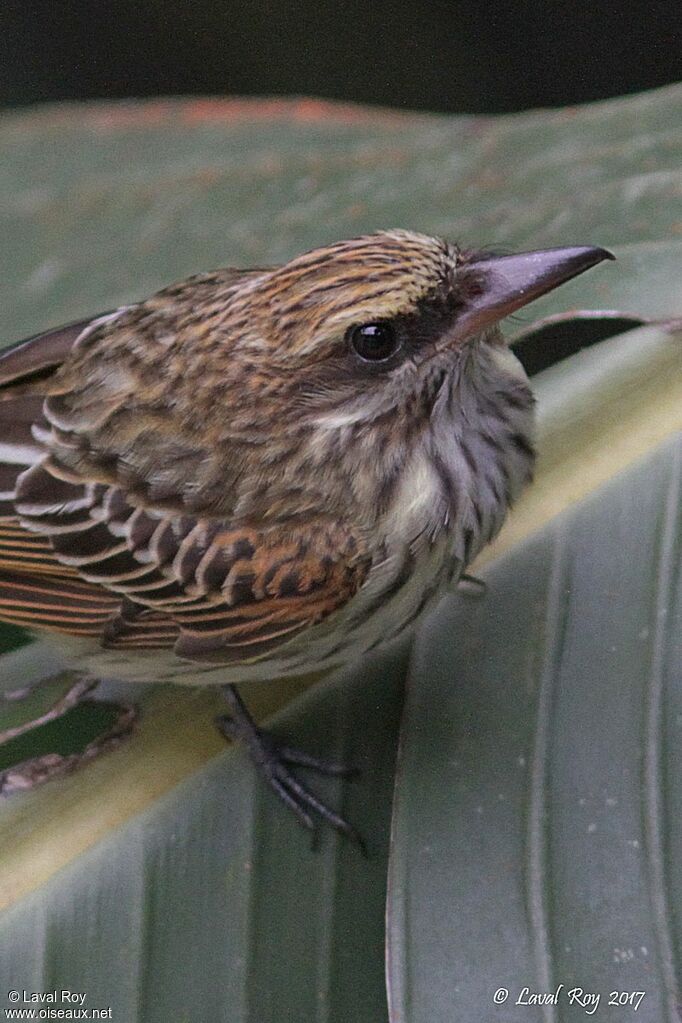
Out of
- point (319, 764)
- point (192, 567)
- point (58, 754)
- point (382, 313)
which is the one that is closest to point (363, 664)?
point (319, 764)

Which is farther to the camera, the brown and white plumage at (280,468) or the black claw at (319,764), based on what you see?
the black claw at (319,764)

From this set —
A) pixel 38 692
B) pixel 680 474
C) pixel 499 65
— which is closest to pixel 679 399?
pixel 680 474

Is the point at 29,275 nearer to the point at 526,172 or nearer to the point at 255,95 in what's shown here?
the point at 526,172

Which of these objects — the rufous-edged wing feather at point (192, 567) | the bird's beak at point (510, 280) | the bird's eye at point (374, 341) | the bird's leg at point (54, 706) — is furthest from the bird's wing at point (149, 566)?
the bird's beak at point (510, 280)

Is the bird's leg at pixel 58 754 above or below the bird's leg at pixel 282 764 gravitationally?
above

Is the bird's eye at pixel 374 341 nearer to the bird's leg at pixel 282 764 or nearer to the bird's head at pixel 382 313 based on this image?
the bird's head at pixel 382 313
